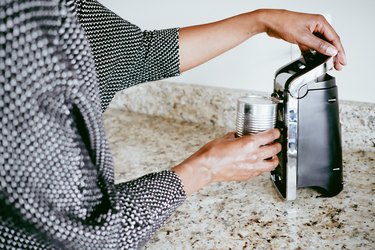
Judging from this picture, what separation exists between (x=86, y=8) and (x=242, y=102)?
1.11 ft

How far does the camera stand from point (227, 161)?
0.66 m

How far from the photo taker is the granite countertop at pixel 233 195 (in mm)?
713

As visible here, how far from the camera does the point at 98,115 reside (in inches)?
18.6

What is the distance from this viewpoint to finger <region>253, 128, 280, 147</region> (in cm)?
68

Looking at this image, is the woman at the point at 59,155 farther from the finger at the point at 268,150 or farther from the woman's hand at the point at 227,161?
the finger at the point at 268,150

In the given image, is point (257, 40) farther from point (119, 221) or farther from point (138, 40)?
point (119, 221)

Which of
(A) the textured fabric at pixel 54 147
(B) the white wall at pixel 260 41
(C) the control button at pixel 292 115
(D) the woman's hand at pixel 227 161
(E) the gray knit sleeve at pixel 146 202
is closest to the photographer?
(A) the textured fabric at pixel 54 147

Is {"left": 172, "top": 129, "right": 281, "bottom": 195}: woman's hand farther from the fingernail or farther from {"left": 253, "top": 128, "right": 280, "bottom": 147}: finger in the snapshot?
the fingernail

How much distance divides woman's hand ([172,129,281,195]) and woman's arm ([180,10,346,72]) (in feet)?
0.84

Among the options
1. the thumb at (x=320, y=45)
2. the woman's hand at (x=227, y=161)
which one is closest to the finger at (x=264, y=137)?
the woman's hand at (x=227, y=161)

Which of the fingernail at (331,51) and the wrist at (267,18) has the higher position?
the wrist at (267,18)

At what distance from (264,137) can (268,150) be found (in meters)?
0.03

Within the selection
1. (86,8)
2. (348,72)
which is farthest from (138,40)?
(348,72)

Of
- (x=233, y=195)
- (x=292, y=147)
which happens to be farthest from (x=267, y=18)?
(x=233, y=195)
